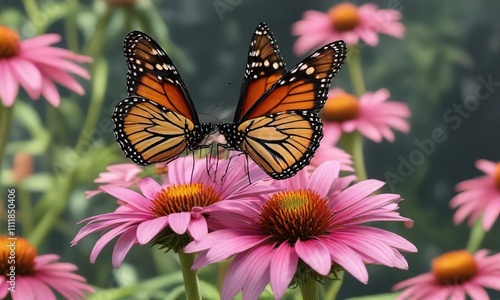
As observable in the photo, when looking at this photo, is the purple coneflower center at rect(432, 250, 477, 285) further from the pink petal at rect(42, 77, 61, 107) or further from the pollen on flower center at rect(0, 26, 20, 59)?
the pollen on flower center at rect(0, 26, 20, 59)

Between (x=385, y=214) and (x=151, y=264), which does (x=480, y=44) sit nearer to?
(x=151, y=264)

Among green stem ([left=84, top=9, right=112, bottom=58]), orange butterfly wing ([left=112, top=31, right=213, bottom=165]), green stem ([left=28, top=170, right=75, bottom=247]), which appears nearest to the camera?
orange butterfly wing ([left=112, top=31, right=213, bottom=165])

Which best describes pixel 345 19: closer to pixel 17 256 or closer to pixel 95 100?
pixel 95 100

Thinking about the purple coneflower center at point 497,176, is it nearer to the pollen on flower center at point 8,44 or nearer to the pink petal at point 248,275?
the pollen on flower center at point 8,44

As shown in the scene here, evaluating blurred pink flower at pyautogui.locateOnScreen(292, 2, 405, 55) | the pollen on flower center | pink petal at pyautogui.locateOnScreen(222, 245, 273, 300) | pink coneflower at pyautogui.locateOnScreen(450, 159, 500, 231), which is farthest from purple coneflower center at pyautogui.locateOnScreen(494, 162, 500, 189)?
pink petal at pyautogui.locateOnScreen(222, 245, 273, 300)

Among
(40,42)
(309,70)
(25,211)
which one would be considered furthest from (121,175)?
(25,211)

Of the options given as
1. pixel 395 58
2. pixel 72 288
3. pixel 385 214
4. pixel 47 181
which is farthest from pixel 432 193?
pixel 385 214
